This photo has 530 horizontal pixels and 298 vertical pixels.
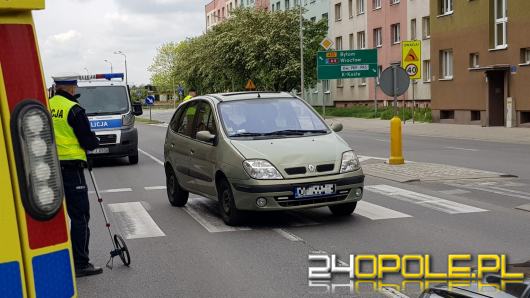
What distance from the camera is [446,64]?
41406 mm

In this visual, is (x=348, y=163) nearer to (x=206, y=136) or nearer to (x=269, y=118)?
(x=269, y=118)

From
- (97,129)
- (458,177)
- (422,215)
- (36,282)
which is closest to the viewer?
(36,282)

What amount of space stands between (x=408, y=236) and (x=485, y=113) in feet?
97.1

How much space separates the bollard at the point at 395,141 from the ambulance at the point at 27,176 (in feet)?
45.5

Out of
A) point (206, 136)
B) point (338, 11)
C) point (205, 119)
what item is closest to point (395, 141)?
point (205, 119)

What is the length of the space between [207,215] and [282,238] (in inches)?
85.2

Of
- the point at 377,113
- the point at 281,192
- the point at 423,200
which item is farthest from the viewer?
the point at 377,113

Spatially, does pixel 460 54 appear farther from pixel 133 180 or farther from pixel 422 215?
pixel 422 215

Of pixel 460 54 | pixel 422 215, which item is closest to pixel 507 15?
pixel 460 54

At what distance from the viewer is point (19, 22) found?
8.49ft

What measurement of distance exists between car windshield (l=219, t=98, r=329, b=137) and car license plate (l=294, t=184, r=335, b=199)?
1.06 meters

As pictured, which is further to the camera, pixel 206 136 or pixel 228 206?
pixel 206 136

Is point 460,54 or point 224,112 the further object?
point 460,54

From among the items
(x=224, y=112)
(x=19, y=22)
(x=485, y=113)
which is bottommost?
(x=485, y=113)
